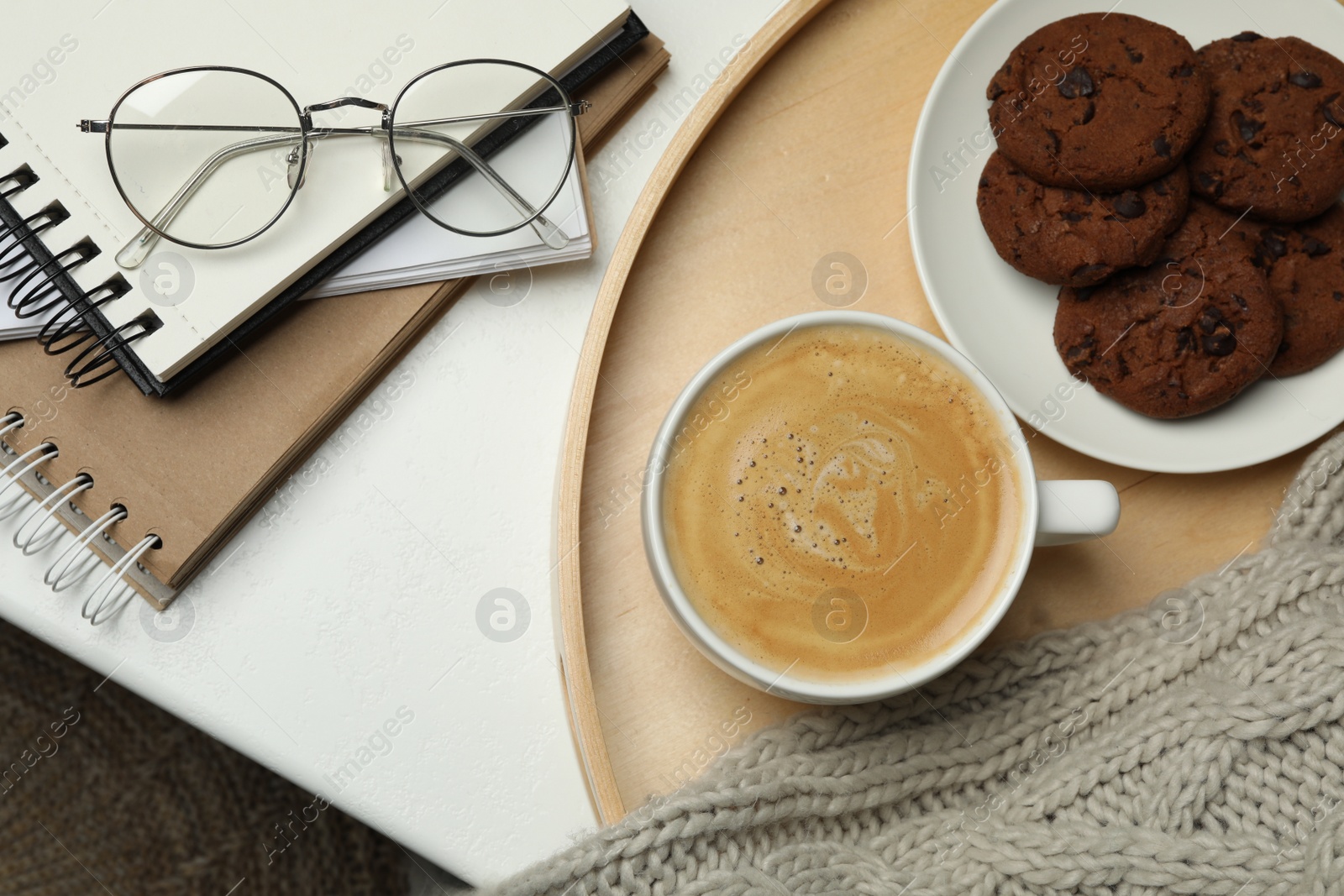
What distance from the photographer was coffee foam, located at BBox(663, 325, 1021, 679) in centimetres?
65

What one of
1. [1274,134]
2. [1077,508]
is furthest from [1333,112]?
[1077,508]

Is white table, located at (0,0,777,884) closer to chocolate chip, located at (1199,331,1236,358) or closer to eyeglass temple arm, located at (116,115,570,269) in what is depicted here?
eyeglass temple arm, located at (116,115,570,269)

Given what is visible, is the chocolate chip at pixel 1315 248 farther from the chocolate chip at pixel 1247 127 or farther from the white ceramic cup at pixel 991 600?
the white ceramic cup at pixel 991 600

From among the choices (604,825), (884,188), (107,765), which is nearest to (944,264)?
(884,188)

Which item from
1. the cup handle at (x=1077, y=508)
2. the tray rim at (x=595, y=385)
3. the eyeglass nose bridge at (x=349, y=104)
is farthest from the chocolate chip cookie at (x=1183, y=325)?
the eyeglass nose bridge at (x=349, y=104)

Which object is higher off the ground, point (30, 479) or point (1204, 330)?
point (30, 479)

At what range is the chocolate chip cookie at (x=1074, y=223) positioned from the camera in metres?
0.71

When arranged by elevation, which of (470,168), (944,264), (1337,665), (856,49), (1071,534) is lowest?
(1337,665)

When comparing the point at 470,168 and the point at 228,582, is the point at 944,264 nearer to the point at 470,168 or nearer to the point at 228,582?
the point at 470,168

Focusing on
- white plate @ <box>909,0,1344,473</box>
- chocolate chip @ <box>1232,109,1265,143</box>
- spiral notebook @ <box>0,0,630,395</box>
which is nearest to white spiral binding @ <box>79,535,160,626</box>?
spiral notebook @ <box>0,0,630,395</box>

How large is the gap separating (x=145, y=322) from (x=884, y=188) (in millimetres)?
605

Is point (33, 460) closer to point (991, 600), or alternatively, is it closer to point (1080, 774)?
point (991, 600)

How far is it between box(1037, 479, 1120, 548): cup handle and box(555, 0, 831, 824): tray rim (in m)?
0.33

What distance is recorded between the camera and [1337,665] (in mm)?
703
